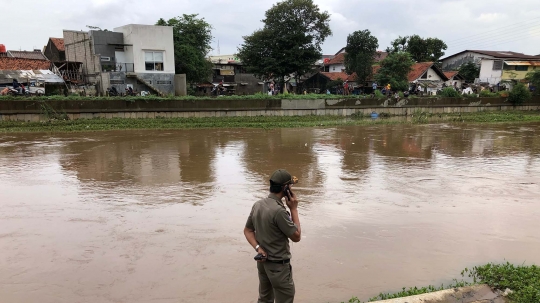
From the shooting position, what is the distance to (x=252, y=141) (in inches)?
663

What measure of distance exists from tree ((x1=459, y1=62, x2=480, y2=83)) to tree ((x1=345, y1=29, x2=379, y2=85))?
44.3 ft

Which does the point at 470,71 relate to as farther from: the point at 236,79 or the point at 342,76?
the point at 236,79

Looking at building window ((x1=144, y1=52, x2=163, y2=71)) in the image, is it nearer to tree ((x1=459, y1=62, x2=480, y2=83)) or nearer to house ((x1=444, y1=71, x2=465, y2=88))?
house ((x1=444, y1=71, x2=465, y2=88))

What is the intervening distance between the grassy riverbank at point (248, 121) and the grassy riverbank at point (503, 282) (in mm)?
17871

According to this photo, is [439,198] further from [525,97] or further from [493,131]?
[525,97]

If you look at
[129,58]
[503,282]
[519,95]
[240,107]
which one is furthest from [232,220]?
[519,95]

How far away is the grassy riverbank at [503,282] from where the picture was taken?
412 cm

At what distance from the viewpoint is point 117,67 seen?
29.6 meters

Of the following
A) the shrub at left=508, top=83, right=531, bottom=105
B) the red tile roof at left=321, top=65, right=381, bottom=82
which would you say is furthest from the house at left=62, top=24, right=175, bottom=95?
the shrub at left=508, top=83, right=531, bottom=105

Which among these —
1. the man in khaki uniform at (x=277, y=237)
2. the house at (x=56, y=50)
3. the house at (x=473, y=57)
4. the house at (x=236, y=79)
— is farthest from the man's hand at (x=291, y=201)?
the house at (x=473, y=57)

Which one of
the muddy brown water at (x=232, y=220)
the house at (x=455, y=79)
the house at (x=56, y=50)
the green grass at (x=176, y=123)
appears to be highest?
the house at (x=56, y=50)

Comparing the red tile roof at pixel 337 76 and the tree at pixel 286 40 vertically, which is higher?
the tree at pixel 286 40

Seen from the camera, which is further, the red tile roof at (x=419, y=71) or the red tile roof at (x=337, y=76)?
the red tile roof at (x=337, y=76)

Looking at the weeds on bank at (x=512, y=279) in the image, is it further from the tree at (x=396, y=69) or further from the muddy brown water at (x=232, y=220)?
the tree at (x=396, y=69)
